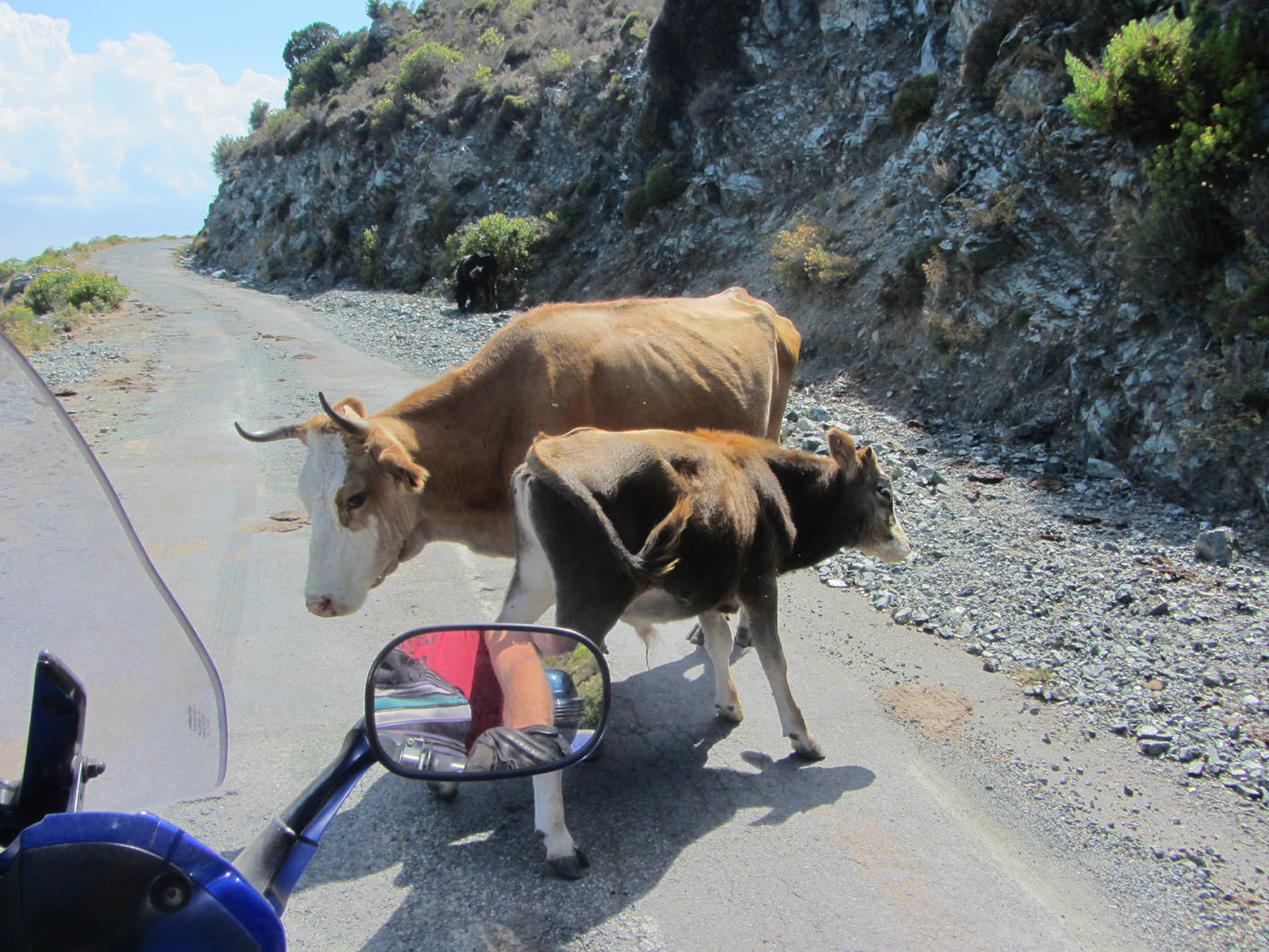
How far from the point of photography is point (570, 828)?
3566 mm

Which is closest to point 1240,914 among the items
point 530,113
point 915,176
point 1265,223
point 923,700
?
point 923,700

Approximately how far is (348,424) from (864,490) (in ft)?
8.99

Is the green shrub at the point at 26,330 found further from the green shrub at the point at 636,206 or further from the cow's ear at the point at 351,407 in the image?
the cow's ear at the point at 351,407

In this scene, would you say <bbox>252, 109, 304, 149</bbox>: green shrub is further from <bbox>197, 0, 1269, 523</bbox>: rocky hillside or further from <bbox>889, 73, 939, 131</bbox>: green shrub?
<bbox>889, 73, 939, 131</bbox>: green shrub

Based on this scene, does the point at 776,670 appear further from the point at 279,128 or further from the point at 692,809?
the point at 279,128

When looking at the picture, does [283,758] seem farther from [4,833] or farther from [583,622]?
[4,833]

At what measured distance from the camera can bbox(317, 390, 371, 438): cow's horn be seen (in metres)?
4.45

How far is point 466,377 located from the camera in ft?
17.5

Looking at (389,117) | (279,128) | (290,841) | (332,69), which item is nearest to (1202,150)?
(290,841)

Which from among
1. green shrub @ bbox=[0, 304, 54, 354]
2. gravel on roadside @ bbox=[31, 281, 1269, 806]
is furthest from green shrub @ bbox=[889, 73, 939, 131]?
green shrub @ bbox=[0, 304, 54, 354]

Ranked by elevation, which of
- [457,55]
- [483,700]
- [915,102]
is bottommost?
[483,700]

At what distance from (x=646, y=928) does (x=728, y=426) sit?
A: 3704 mm

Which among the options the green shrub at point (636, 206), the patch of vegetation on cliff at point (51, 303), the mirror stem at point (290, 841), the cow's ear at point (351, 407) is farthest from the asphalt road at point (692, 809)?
the green shrub at point (636, 206)

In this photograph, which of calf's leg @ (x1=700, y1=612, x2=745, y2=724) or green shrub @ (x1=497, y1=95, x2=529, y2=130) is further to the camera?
green shrub @ (x1=497, y1=95, x2=529, y2=130)
